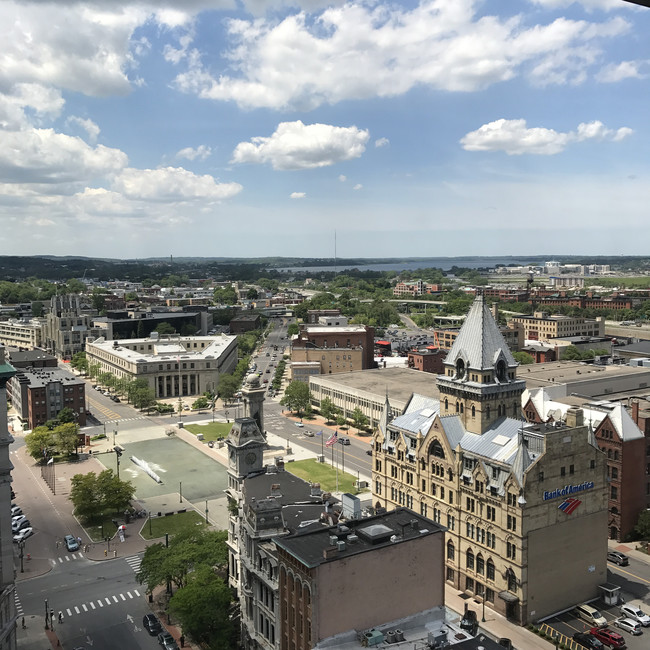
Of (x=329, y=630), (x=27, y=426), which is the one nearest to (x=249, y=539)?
(x=329, y=630)

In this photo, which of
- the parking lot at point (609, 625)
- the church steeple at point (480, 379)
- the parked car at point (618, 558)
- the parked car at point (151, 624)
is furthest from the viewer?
the parked car at point (618, 558)

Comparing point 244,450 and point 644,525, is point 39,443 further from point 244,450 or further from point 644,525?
point 644,525

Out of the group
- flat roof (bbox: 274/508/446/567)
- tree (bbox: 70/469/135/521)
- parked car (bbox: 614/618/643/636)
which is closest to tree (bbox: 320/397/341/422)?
tree (bbox: 70/469/135/521)

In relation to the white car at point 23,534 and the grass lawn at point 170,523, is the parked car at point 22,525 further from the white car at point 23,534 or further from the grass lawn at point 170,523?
the grass lawn at point 170,523

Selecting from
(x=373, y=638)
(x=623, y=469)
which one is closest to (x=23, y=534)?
(x=373, y=638)

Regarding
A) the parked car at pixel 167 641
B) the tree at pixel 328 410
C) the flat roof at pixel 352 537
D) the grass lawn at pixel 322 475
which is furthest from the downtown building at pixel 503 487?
the tree at pixel 328 410

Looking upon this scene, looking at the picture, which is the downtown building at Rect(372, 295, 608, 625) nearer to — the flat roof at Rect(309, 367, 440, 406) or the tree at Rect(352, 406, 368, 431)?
the flat roof at Rect(309, 367, 440, 406)

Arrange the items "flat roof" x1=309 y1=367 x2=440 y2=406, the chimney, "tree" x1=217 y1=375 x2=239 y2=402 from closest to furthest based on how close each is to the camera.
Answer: the chimney < "flat roof" x1=309 y1=367 x2=440 y2=406 < "tree" x1=217 y1=375 x2=239 y2=402
